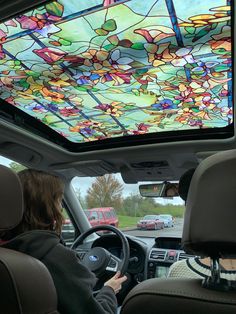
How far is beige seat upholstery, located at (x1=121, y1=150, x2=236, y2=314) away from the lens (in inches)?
51.3

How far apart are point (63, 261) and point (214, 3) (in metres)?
1.72

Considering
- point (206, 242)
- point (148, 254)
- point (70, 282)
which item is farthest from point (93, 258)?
point (206, 242)

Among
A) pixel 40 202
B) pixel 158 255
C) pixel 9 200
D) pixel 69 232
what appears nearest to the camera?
pixel 9 200

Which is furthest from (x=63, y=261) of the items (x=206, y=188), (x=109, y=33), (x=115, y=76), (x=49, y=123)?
→ (x=49, y=123)

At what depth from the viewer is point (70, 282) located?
2107 mm

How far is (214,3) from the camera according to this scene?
2518 millimetres

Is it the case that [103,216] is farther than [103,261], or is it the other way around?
[103,216]

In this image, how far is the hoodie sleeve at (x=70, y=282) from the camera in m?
2.08

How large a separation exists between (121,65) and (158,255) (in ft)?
6.98

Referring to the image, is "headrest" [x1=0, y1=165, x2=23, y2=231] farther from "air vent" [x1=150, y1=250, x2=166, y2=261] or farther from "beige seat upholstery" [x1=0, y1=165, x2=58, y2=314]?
"air vent" [x1=150, y1=250, x2=166, y2=261]

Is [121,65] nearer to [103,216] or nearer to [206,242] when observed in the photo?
[103,216]

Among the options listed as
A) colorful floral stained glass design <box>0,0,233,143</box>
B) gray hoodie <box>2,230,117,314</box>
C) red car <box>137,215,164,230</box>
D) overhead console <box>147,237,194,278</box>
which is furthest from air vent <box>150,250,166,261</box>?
gray hoodie <box>2,230,117,314</box>

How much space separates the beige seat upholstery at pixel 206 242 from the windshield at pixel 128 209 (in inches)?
98.7

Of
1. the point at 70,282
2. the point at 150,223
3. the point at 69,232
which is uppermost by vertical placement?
the point at 150,223
